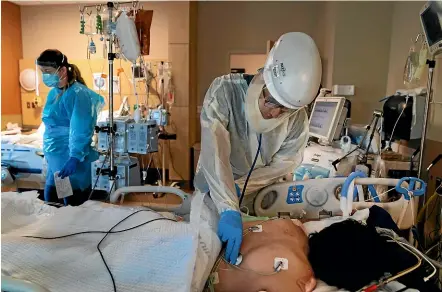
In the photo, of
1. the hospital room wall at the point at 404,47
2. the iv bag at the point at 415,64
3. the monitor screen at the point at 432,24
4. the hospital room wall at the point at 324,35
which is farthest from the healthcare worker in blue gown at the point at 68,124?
the hospital room wall at the point at 324,35

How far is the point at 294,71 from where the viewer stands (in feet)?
3.91

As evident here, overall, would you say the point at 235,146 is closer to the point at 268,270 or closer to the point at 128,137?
the point at 268,270

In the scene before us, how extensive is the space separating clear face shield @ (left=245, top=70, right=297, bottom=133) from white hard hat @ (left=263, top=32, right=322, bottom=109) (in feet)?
0.27

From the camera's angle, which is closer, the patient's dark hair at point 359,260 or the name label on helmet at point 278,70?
the patient's dark hair at point 359,260

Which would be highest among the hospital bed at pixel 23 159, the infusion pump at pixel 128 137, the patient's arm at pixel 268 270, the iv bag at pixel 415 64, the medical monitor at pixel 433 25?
the medical monitor at pixel 433 25

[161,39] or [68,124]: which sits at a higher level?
[161,39]

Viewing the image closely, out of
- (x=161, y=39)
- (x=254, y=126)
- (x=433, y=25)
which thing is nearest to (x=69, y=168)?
(x=254, y=126)

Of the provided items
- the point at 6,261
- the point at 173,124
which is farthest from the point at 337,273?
the point at 173,124

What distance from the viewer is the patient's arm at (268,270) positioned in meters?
1.06

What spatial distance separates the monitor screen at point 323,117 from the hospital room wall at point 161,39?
2113mm

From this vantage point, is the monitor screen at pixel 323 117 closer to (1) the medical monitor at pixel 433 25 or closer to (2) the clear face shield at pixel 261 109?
(1) the medical monitor at pixel 433 25

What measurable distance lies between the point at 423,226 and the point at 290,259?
170 cm

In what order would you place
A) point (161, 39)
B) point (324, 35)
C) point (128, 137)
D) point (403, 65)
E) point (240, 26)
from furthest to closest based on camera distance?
point (240, 26)
point (161, 39)
point (324, 35)
point (403, 65)
point (128, 137)

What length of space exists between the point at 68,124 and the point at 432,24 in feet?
8.34
